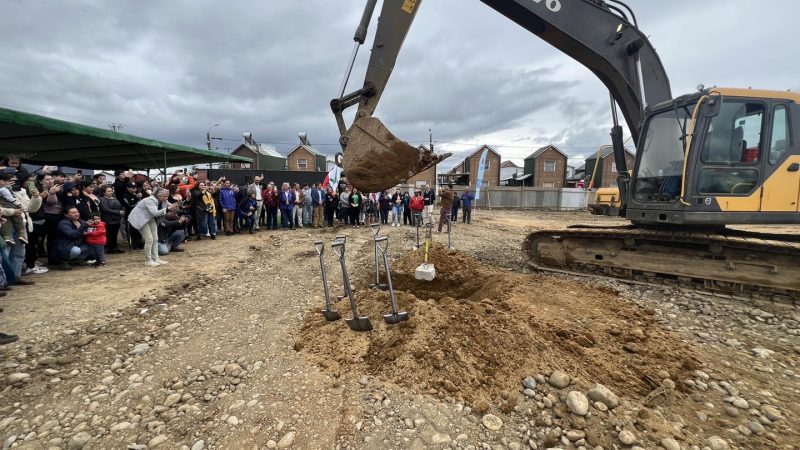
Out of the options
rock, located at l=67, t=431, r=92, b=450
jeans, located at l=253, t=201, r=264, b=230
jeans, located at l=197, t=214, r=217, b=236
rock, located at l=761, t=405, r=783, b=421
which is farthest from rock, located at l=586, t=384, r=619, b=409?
jeans, located at l=253, t=201, r=264, b=230

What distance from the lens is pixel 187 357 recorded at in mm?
3748

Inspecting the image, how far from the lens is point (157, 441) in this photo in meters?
2.61

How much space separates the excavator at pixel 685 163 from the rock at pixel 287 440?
356 cm

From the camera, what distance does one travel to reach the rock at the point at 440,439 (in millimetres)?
2578

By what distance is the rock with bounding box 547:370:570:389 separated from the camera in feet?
10.3

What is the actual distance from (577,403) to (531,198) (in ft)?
110

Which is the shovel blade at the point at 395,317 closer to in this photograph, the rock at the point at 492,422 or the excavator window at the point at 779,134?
the rock at the point at 492,422

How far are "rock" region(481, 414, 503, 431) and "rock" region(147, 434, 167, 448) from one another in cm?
243

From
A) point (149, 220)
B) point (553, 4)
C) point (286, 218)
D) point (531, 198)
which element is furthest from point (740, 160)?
point (531, 198)

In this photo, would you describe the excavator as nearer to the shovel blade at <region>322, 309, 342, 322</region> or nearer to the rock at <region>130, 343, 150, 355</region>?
the shovel blade at <region>322, 309, 342, 322</region>

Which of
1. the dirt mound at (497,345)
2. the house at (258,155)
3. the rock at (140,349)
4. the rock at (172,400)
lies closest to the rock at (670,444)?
the dirt mound at (497,345)

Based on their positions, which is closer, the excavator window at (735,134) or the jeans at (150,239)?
→ the excavator window at (735,134)

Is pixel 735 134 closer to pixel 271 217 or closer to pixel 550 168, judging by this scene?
pixel 271 217

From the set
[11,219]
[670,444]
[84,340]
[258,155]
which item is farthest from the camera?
[258,155]
